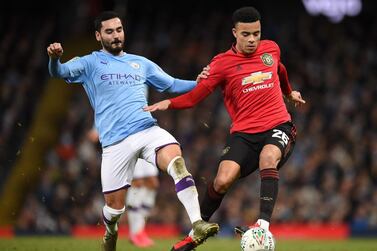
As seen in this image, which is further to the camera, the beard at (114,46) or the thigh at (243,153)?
the beard at (114,46)

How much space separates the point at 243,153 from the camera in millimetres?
8891

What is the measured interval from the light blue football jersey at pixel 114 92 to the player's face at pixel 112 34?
121 millimetres

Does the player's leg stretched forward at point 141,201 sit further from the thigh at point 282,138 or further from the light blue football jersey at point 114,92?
the thigh at point 282,138

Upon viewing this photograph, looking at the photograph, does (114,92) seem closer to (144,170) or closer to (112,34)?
(112,34)

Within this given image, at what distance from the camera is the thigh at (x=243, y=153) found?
350 inches

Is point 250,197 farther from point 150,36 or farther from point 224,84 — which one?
point 224,84

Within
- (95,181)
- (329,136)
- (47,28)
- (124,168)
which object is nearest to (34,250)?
(124,168)

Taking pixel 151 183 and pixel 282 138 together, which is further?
pixel 151 183

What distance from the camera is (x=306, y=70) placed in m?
21.1

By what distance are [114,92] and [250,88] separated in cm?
148

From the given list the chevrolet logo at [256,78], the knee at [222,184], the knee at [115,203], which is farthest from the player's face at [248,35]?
the knee at [115,203]

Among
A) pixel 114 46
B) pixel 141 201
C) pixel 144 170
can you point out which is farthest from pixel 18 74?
pixel 114 46

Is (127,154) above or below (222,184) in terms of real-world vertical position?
above

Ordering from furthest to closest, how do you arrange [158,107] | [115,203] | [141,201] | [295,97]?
1. [141,201]
2. [295,97]
3. [115,203]
4. [158,107]
